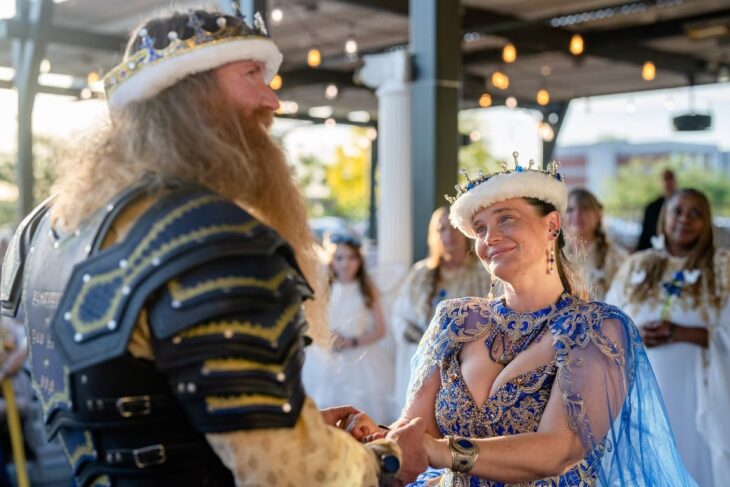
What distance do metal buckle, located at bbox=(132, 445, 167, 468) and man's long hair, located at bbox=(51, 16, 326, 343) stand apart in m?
0.42

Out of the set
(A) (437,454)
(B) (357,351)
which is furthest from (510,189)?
(B) (357,351)

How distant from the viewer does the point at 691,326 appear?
438 centimetres

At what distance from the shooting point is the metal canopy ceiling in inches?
380

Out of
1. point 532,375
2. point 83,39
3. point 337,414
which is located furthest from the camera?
point 83,39

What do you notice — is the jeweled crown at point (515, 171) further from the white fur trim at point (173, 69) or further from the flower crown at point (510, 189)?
the white fur trim at point (173, 69)

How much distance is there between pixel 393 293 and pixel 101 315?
4.93m

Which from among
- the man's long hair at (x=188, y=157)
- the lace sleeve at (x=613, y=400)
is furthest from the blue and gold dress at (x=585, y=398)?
the man's long hair at (x=188, y=157)

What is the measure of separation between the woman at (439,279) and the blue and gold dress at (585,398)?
2.67 meters

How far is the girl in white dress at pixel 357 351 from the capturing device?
19.5 feet

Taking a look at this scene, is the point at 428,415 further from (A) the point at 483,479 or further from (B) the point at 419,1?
(B) the point at 419,1

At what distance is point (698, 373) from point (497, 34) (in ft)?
21.5

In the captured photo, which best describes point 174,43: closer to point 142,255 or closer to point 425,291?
point 142,255

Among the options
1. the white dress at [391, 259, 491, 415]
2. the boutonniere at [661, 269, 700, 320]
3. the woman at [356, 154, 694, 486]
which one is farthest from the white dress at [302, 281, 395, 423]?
the woman at [356, 154, 694, 486]

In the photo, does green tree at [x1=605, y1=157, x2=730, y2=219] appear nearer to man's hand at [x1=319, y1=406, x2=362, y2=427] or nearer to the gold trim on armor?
man's hand at [x1=319, y1=406, x2=362, y2=427]
